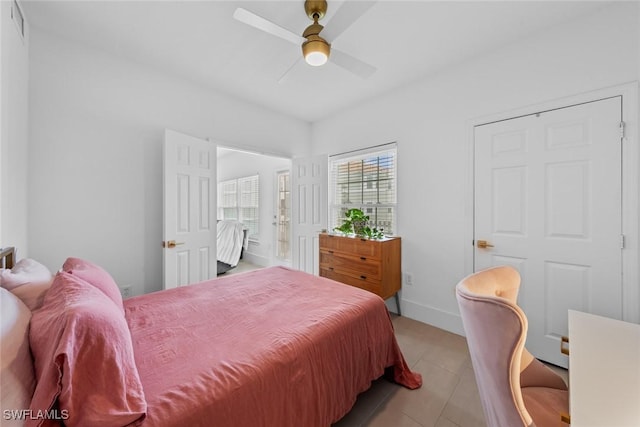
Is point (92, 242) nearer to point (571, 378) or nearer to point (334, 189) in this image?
point (334, 189)

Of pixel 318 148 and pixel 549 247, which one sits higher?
pixel 318 148

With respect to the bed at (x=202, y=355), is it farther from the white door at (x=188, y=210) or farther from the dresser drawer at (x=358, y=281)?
the dresser drawer at (x=358, y=281)

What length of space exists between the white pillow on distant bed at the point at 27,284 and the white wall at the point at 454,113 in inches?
119

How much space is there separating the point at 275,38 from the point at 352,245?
2318 millimetres

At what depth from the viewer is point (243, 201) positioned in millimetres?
5988

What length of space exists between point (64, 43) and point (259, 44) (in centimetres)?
172

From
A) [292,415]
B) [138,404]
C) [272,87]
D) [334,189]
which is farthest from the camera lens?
[334,189]

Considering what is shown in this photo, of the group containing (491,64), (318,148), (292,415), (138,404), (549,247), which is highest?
(491,64)

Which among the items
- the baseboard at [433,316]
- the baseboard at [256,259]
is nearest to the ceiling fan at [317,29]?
the baseboard at [433,316]

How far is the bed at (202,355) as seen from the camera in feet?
2.42

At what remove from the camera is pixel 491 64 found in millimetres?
2326

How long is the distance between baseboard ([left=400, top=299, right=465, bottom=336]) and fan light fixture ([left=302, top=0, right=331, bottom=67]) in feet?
9.07

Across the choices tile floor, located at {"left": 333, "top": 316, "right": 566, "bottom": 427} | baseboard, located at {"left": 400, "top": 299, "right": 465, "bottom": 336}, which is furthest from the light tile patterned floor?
baseboard, located at {"left": 400, "top": 299, "right": 465, "bottom": 336}

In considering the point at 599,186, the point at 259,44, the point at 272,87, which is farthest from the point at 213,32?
the point at 599,186
